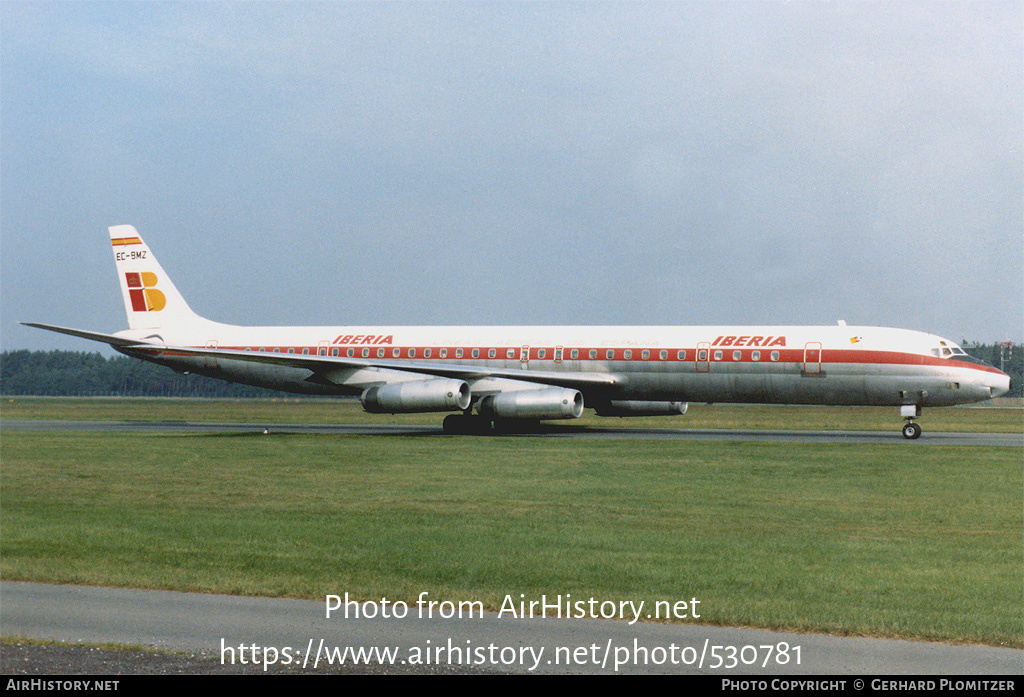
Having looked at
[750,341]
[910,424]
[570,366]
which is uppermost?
[750,341]

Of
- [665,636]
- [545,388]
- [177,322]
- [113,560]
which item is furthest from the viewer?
[177,322]

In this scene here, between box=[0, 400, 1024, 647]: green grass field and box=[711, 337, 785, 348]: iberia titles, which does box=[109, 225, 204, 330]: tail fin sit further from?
box=[711, 337, 785, 348]: iberia titles

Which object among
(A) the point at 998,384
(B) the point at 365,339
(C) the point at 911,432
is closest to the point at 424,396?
(B) the point at 365,339

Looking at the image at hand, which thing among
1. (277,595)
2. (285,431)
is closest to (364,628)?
(277,595)

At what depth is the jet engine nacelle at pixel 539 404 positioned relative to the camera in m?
32.4

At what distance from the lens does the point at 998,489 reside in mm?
18781

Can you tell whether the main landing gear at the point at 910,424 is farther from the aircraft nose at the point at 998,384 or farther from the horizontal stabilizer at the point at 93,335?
the horizontal stabilizer at the point at 93,335

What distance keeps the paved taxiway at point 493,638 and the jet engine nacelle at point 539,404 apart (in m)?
23.4

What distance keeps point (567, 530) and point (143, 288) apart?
33860 mm

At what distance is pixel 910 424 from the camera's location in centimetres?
3219

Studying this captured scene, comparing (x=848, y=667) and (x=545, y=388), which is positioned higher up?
(x=545, y=388)

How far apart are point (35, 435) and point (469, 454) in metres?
16.5

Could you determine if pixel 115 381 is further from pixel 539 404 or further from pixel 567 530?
pixel 567 530

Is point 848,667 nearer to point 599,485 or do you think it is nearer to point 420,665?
point 420,665
